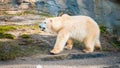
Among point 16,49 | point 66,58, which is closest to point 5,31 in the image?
point 16,49

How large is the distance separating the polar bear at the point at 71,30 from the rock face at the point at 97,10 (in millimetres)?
2978

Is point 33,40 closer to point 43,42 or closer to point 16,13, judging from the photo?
point 43,42

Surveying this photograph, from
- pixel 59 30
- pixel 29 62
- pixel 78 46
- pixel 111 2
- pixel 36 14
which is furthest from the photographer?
pixel 36 14

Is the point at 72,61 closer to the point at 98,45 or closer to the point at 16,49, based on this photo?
the point at 98,45

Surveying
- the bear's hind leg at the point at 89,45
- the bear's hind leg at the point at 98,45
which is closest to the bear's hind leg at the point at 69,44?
the bear's hind leg at the point at 89,45

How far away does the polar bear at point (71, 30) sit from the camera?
10.1 m

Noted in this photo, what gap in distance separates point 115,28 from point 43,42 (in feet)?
10.7

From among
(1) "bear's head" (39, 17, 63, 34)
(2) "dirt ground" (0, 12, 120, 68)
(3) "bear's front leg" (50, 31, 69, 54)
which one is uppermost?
(1) "bear's head" (39, 17, 63, 34)

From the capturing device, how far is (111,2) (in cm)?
1352

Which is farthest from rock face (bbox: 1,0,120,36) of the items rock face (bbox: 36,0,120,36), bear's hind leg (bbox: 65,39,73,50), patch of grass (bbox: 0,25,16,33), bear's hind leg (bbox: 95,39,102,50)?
patch of grass (bbox: 0,25,16,33)

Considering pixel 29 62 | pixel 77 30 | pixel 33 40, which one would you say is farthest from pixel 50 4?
pixel 29 62

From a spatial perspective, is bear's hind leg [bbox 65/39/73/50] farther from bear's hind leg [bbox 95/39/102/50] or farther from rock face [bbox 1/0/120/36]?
rock face [bbox 1/0/120/36]

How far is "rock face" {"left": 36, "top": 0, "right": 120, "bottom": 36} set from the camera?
44.1 ft

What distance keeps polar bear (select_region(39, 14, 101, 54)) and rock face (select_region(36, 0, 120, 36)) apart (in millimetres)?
2978
